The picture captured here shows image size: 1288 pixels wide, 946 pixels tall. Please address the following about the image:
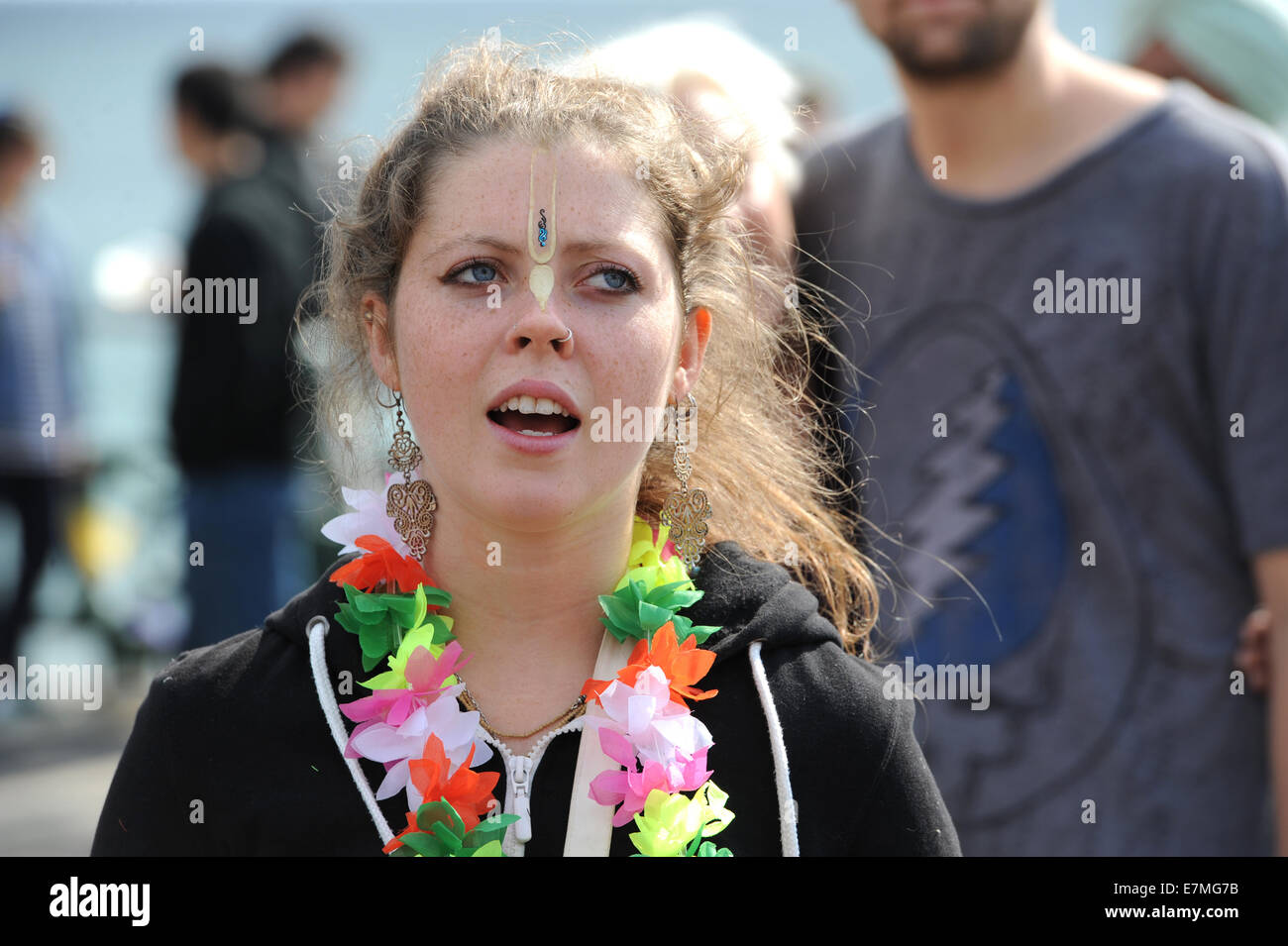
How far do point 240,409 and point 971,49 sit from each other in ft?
8.76

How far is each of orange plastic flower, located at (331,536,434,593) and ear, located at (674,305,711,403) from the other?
49 centimetres

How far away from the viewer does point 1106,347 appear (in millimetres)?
3299

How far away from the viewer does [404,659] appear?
2.25 m

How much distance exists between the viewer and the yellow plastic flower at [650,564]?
94.7 inches

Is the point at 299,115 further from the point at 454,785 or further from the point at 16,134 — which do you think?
the point at 454,785

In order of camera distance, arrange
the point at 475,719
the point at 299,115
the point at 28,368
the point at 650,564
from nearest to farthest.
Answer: the point at 475,719 < the point at 650,564 < the point at 299,115 < the point at 28,368

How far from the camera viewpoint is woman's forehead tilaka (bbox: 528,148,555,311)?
2.18 m

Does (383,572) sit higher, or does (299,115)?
(299,115)

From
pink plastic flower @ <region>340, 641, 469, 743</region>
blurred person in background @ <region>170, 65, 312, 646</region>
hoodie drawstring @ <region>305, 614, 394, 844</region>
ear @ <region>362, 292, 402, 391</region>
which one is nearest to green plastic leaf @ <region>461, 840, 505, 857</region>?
hoodie drawstring @ <region>305, 614, 394, 844</region>

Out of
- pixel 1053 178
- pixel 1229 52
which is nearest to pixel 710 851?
Result: pixel 1053 178

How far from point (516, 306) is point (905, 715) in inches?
33.6

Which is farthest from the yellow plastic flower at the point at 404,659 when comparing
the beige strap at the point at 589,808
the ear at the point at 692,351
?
the ear at the point at 692,351
